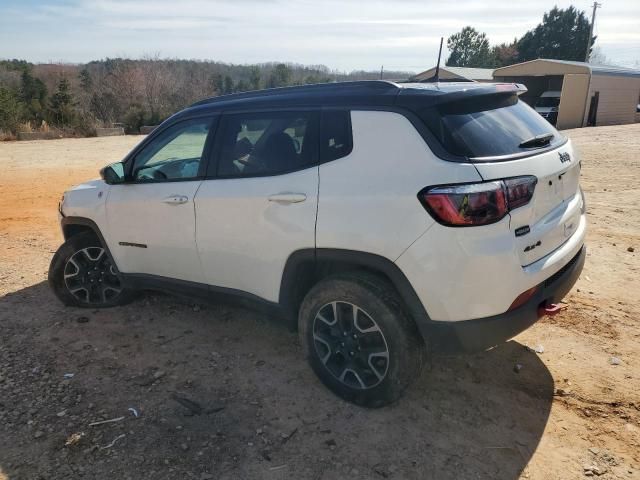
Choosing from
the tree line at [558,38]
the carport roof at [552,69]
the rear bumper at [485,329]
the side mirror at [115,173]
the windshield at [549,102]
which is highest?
the tree line at [558,38]

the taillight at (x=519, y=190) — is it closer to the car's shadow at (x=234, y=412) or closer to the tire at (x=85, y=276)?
the car's shadow at (x=234, y=412)

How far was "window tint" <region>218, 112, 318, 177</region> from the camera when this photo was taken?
319 cm

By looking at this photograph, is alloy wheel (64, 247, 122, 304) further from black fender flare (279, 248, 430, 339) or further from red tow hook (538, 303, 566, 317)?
red tow hook (538, 303, 566, 317)

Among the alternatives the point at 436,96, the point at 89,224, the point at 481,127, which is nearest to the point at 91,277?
the point at 89,224

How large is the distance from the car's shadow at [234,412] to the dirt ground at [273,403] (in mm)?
10

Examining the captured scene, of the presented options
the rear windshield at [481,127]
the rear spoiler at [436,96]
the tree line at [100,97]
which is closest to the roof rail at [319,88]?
the rear spoiler at [436,96]

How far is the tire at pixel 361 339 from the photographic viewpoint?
291cm

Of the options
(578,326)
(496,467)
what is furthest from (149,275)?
(578,326)

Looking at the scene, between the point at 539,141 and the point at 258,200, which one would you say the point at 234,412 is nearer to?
the point at 258,200

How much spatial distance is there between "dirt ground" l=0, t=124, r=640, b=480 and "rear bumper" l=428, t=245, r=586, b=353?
572 millimetres

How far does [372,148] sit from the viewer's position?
2.88m

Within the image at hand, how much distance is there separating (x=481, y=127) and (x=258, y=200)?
143 cm

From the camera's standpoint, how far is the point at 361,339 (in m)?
3.07

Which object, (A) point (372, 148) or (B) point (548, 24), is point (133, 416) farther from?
(B) point (548, 24)
